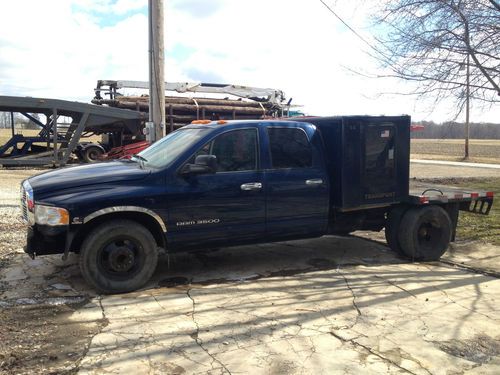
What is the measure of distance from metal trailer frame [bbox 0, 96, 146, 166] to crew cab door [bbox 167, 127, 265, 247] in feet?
39.4

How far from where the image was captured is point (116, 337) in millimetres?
4078

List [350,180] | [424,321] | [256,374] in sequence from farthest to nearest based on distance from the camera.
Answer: [350,180] → [424,321] → [256,374]

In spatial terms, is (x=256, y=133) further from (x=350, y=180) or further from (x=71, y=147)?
(x=71, y=147)

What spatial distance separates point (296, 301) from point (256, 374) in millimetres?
1606

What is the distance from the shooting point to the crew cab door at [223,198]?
213 inches

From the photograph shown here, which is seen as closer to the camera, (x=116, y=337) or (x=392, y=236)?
(x=116, y=337)

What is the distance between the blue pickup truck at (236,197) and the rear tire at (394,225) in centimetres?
2

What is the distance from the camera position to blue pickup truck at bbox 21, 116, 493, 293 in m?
5.09

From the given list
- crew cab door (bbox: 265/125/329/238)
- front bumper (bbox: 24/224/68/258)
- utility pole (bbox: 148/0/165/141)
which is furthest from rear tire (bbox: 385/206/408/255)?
utility pole (bbox: 148/0/165/141)

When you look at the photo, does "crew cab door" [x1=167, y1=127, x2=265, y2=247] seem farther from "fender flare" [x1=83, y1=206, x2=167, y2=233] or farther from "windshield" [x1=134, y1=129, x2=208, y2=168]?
"windshield" [x1=134, y1=129, x2=208, y2=168]

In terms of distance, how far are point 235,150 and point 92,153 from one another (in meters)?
14.6

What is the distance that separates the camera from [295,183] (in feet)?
19.7

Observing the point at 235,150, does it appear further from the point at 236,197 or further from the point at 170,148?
the point at 170,148

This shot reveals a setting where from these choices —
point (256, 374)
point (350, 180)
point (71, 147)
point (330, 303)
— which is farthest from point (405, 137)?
point (71, 147)
